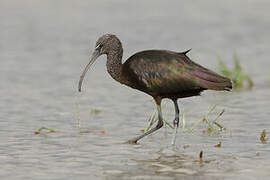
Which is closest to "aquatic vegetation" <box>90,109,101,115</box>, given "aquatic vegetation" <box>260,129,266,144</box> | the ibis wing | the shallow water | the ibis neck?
the shallow water

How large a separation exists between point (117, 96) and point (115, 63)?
3.09 m

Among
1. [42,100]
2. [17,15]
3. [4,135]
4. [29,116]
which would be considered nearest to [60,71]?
[42,100]

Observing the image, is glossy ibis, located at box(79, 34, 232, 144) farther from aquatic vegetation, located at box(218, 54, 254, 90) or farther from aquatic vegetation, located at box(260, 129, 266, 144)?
aquatic vegetation, located at box(218, 54, 254, 90)

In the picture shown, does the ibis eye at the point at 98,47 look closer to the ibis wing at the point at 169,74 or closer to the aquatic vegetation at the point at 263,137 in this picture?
the ibis wing at the point at 169,74

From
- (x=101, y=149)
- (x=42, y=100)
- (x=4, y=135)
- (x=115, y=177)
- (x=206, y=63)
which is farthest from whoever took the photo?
(x=206, y=63)

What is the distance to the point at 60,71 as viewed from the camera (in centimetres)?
1408

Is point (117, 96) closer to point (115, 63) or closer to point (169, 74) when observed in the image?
point (115, 63)

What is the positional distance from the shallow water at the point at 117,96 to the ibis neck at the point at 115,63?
31.4 inches

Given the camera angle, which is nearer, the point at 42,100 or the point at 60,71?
the point at 42,100

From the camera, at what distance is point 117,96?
1180 cm

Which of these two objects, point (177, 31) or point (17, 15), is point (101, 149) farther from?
point (17, 15)

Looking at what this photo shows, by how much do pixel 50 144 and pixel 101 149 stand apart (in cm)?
66

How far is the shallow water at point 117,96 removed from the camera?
7.43 metres

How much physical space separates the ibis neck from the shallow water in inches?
31.4
